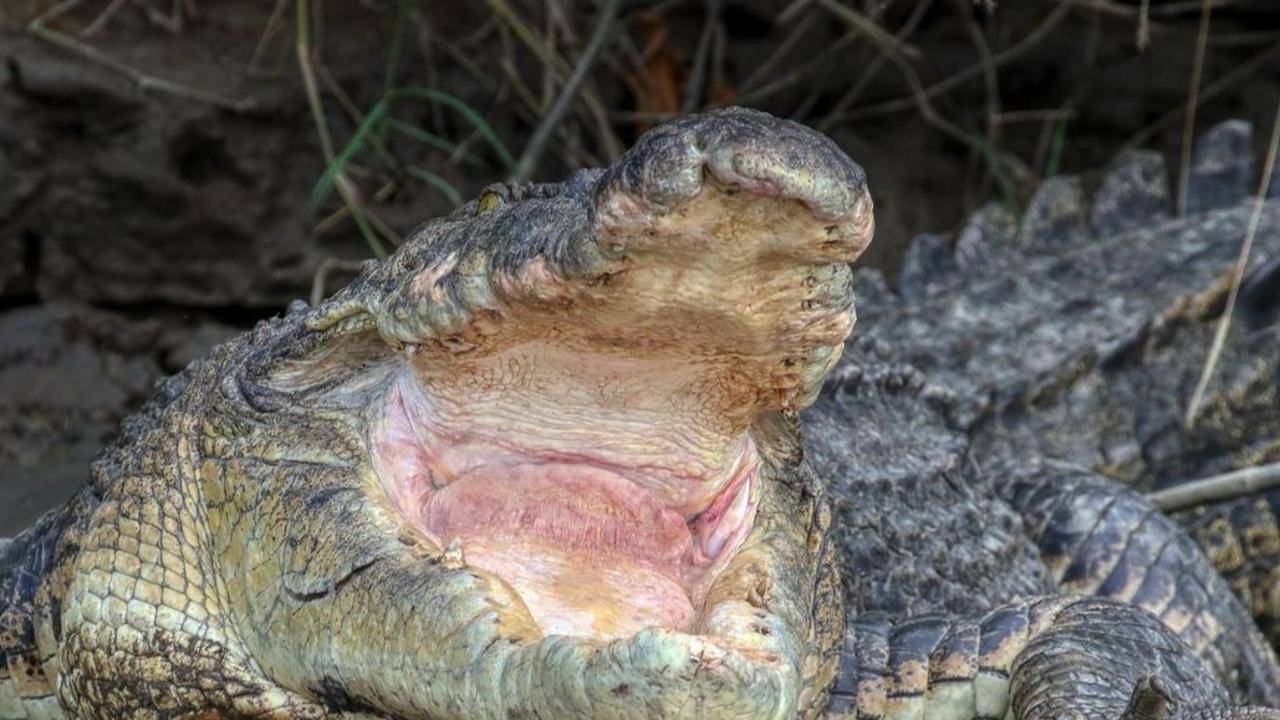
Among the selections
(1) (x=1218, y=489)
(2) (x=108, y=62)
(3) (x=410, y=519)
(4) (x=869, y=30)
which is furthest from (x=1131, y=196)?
(3) (x=410, y=519)

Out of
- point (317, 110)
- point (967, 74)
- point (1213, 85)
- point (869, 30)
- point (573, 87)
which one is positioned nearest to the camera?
point (317, 110)

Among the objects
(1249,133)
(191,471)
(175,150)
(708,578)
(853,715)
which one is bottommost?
(1249,133)

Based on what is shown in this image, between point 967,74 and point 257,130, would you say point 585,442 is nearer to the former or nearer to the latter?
point 257,130

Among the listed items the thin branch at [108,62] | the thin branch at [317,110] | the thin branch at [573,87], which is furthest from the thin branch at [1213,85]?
the thin branch at [108,62]

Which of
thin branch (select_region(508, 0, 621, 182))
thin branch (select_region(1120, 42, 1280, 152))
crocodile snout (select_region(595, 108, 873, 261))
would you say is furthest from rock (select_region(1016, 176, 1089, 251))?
crocodile snout (select_region(595, 108, 873, 261))

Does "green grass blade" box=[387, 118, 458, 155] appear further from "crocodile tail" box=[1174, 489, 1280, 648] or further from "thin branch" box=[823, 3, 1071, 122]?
"crocodile tail" box=[1174, 489, 1280, 648]

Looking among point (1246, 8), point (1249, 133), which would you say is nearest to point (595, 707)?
point (1249, 133)

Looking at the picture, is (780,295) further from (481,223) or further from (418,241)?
(418,241)
